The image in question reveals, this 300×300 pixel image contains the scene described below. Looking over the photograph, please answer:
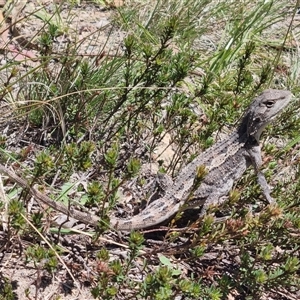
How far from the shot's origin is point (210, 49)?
691 cm

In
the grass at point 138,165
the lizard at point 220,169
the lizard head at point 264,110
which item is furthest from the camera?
the lizard head at point 264,110

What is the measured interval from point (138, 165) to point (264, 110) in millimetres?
1655

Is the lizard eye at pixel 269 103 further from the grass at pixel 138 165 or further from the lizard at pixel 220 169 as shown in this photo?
the grass at pixel 138 165

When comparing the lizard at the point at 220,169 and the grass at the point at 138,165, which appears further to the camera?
the lizard at the point at 220,169

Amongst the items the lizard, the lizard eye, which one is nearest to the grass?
the lizard

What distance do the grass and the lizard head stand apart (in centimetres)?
15

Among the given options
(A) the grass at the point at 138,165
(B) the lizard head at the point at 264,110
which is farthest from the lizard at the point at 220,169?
(A) the grass at the point at 138,165

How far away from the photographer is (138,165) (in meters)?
3.48

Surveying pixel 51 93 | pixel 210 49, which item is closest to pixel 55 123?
pixel 51 93

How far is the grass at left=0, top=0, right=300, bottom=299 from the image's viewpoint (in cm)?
361

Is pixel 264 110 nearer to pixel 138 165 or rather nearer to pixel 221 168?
pixel 221 168

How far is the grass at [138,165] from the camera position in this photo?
3611 millimetres

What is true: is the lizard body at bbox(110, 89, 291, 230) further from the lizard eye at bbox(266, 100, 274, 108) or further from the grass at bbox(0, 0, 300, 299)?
the grass at bbox(0, 0, 300, 299)

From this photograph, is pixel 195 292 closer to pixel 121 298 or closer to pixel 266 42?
pixel 121 298
